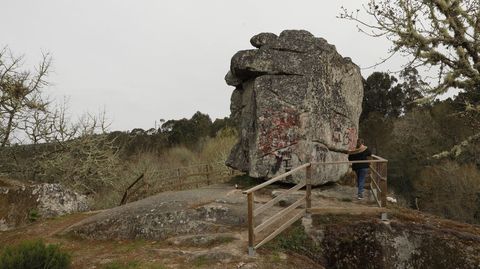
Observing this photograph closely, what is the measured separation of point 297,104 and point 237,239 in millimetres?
5133

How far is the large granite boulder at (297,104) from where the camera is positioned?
1218 centimetres

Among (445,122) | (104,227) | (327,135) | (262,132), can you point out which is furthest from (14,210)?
(445,122)

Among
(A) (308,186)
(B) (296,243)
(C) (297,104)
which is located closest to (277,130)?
(C) (297,104)

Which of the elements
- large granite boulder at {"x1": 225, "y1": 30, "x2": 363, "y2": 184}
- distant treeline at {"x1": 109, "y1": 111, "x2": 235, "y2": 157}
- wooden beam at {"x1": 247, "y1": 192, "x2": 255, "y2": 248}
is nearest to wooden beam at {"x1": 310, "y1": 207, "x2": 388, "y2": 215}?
wooden beam at {"x1": 247, "y1": 192, "x2": 255, "y2": 248}

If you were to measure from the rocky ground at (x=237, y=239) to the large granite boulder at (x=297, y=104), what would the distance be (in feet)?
6.85

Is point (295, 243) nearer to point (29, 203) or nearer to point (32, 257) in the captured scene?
point (32, 257)

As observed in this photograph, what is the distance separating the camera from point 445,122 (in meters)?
33.7

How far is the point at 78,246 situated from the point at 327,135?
24.1ft

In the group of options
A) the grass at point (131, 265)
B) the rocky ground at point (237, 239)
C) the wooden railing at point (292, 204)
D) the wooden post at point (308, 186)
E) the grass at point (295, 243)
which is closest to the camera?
the grass at point (131, 265)

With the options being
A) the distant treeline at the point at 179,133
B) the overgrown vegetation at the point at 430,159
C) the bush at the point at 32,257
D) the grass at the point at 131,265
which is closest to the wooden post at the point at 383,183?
the grass at the point at 131,265

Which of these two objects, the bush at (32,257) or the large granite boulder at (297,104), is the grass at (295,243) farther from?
the bush at (32,257)

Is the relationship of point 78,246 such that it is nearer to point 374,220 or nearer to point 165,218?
point 165,218

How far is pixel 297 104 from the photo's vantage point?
40.3 ft

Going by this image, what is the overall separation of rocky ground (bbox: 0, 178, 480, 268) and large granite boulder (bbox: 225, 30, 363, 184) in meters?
2.09
